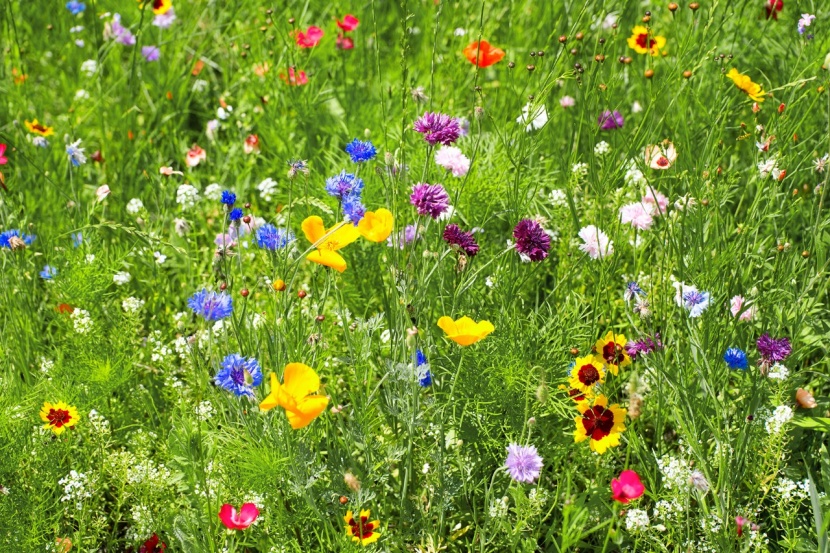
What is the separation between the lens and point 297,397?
1.51m

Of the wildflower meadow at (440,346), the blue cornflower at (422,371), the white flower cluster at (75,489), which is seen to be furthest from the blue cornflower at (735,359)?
the white flower cluster at (75,489)

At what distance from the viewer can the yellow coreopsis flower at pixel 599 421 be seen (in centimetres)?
171

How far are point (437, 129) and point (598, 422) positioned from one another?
66 centimetres

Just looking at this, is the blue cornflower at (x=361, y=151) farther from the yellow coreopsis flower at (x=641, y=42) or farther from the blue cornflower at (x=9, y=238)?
the yellow coreopsis flower at (x=641, y=42)

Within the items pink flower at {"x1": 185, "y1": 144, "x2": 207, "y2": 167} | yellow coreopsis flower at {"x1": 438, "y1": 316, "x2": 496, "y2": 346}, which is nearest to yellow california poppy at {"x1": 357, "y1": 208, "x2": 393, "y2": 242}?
yellow coreopsis flower at {"x1": 438, "y1": 316, "x2": 496, "y2": 346}

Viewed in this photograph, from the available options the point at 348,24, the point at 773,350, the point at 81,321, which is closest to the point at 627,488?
the point at 773,350

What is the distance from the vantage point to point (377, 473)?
1833 mm

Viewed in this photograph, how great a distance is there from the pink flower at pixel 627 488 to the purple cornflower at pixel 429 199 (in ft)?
1.96

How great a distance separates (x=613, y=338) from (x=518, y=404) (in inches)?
9.5

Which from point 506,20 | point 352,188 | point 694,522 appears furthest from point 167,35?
point 694,522

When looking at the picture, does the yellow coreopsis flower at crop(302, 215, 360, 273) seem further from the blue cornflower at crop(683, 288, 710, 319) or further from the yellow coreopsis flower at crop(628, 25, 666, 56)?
the yellow coreopsis flower at crop(628, 25, 666, 56)

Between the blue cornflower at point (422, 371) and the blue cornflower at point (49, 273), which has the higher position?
the blue cornflower at point (49, 273)

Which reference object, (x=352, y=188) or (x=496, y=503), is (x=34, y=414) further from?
(x=496, y=503)

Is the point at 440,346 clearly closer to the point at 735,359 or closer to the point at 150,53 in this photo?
the point at 735,359
